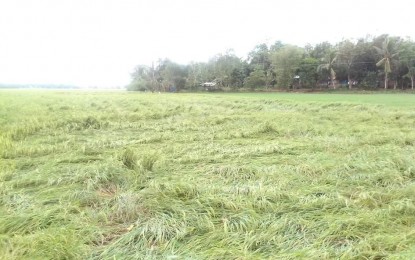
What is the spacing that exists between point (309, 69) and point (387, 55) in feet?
33.0

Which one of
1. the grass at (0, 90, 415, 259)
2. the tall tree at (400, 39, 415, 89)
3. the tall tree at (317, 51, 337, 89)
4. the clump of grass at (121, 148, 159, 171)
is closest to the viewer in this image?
the grass at (0, 90, 415, 259)

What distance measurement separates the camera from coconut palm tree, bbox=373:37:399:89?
40747 mm

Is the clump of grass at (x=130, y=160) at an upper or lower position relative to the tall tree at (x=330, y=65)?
lower

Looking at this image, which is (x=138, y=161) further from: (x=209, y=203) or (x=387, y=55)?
(x=387, y=55)

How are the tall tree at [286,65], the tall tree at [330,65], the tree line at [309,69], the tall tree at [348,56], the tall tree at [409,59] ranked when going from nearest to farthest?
the tall tree at [409,59] → the tree line at [309,69] → the tall tree at [348,56] → the tall tree at [330,65] → the tall tree at [286,65]

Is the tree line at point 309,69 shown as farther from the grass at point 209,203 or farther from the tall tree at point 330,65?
the grass at point 209,203

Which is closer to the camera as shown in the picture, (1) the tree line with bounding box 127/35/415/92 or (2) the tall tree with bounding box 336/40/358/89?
(1) the tree line with bounding box 127/35/415/92

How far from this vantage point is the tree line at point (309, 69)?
42.8 meters

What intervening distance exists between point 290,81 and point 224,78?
12.1 m

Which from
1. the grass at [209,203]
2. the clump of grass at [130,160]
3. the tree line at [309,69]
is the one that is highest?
the tree line at [309,69]

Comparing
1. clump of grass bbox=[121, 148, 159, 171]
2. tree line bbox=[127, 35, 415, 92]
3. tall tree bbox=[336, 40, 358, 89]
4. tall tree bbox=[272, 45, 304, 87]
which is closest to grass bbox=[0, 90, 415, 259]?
clump of grass bbox=[121, 148, 159, 171]

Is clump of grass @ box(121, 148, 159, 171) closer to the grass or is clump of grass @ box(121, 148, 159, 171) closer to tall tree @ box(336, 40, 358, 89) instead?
the grass

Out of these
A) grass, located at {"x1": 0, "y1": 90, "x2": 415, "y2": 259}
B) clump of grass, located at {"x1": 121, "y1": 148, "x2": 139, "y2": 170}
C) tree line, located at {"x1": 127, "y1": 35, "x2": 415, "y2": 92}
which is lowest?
grass, located at {"x1": 0, "y1": 90, "x2": 415, "y2": 259}

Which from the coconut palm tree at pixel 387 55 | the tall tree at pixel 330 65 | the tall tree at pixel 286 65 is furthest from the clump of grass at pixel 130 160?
the tall tree at pixel 286 65
